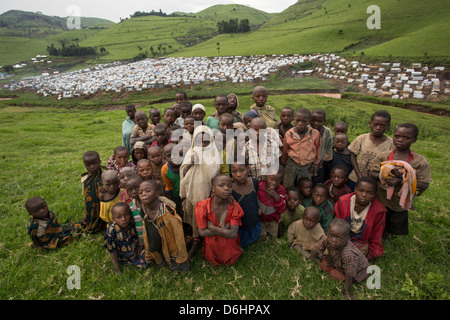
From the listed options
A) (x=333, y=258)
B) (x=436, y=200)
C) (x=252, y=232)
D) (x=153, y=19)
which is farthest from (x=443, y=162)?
(x=153, y=19)

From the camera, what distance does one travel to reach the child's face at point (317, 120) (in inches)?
163

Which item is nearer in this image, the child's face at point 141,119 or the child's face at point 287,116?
the child's face at point 287,116

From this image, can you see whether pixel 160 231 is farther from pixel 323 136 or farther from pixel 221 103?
pixel 323 136

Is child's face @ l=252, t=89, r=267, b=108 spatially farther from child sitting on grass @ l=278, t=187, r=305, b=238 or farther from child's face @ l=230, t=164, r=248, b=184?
child's face @ l=230, t=164, r=248, b=184

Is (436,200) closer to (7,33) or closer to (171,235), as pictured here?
(171,235)

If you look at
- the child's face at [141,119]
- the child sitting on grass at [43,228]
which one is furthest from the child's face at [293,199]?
the child sitting on grass at [43,228]

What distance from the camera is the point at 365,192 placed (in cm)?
304

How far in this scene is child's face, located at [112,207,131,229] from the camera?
3021 mm

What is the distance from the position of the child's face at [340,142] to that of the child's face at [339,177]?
0.65 meters

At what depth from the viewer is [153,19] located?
318ft

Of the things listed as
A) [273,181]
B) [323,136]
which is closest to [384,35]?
[323,136]

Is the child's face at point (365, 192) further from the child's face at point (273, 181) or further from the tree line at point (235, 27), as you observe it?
the tree line at point (235, 27)

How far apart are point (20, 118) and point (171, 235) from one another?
19.8 meters

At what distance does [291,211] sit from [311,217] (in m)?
0.60
